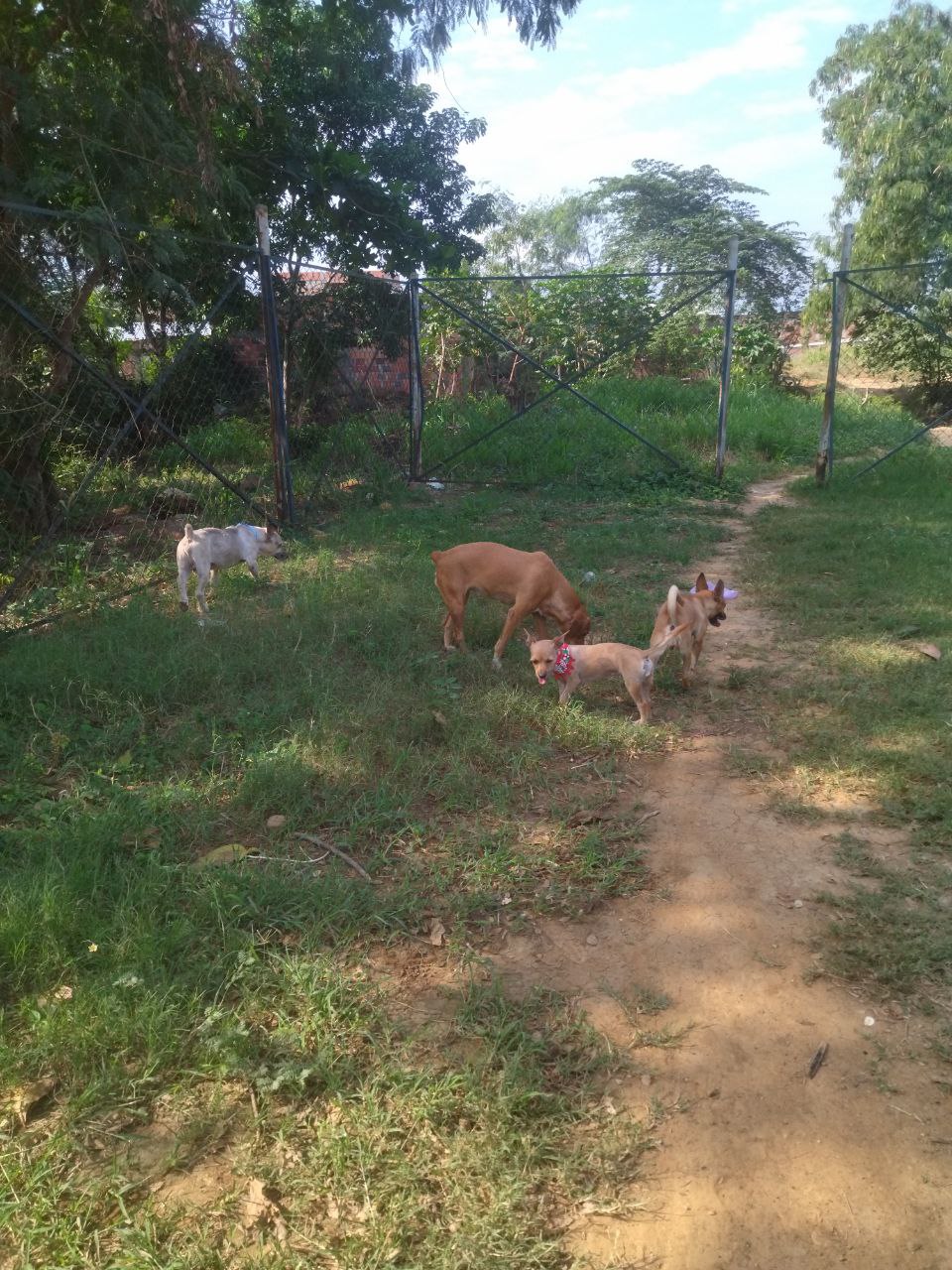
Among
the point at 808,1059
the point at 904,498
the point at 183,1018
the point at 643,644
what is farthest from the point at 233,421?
the point at 808,1059

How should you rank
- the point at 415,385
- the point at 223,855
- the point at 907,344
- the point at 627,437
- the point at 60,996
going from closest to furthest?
the point at 60,996, the point at 223,855, the point at 415,385, the point at 627,437, the point at 907,344

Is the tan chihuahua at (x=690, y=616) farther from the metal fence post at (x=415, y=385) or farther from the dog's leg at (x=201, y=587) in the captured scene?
the metal fence post at (x=415, y=385)

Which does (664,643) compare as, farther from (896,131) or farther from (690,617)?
(896,131)

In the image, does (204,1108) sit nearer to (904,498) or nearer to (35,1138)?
(35,1138)

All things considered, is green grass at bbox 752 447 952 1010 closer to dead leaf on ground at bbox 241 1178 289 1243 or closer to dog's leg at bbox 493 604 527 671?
dog's leg at bbox 493 604 527 671

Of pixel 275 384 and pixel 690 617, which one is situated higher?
pixel 275 384

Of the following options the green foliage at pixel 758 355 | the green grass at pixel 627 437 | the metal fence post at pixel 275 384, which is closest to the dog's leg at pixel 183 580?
the metal fence post at pixel 275 384

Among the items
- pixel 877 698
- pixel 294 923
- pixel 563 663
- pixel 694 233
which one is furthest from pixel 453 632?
pixel 694 233

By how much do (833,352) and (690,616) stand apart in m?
6.02

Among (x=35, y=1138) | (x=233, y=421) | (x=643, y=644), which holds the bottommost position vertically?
(x=35, y=1138)

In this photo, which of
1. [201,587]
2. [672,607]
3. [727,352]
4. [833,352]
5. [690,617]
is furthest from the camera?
[727,352]

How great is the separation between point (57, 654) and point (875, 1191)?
4.65 meters

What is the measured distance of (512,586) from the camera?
17.3 feet

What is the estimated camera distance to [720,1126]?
2.25 metres
